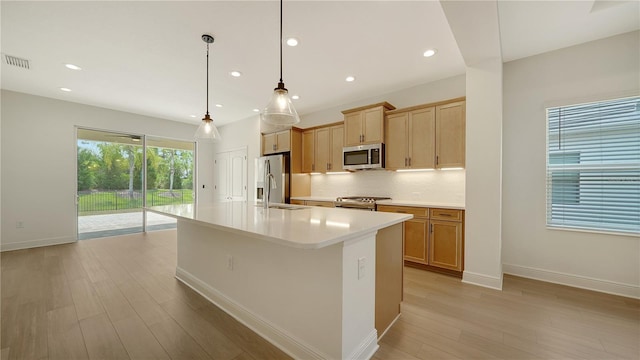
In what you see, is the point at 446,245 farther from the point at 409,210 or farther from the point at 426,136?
the point at 426,136

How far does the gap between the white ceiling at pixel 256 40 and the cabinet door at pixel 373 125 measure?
43 centimetres

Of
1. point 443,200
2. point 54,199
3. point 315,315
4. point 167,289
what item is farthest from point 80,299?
point 443,200

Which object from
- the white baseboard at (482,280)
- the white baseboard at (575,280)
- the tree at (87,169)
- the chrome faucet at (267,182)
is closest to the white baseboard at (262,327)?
the chrome faucet at (267,182)

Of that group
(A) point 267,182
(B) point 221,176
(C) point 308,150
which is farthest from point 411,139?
(B) point 221,176

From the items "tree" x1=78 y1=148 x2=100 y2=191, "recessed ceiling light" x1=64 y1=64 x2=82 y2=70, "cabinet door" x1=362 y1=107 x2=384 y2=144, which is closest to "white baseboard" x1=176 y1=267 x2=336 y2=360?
"cabinet door" x1=362 y1=107 x2=384 y2=144

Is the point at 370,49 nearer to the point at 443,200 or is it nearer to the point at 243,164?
the point at 443,200

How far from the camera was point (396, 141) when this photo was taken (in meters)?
3.79

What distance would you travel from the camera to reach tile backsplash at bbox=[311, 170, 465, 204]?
3.56 m

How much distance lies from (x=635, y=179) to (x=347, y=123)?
3512 millimetres

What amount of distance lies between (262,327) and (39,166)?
5.50 metres

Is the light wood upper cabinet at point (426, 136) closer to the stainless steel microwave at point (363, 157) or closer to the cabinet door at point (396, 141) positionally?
the cabinet door at point (396, 141)

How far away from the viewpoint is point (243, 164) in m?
6.11

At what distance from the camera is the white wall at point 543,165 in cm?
251

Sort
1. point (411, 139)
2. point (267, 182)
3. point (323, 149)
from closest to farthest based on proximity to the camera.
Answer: point (267, 182) < point (411, 139) < point (323, 149)
